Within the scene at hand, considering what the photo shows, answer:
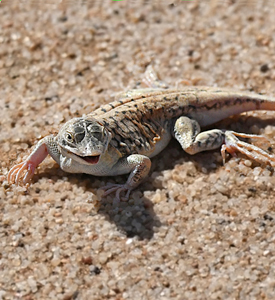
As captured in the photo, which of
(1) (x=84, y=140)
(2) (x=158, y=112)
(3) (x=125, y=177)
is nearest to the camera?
(1) (x=84, y=140)

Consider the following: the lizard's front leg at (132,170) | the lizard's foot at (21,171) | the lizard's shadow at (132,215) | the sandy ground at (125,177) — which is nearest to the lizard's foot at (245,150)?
the sandy ground at (125,177)

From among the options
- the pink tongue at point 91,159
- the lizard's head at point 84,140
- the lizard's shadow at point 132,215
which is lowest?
the lizard's shadow at point 132,215

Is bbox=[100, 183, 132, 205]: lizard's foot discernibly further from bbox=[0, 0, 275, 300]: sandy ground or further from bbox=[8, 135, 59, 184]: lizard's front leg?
bbox=[8, 135, 59, 184]: lizard's front leg

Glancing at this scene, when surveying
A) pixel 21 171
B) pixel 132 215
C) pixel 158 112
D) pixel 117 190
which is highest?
pixel 158 112

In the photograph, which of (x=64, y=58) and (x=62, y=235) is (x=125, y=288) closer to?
(x=62, y=235)

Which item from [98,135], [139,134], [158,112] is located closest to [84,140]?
[98,135]

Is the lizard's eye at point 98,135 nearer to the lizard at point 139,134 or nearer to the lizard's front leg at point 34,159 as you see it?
the lizard at point 139,134

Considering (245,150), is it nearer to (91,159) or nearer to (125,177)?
(125,177)
